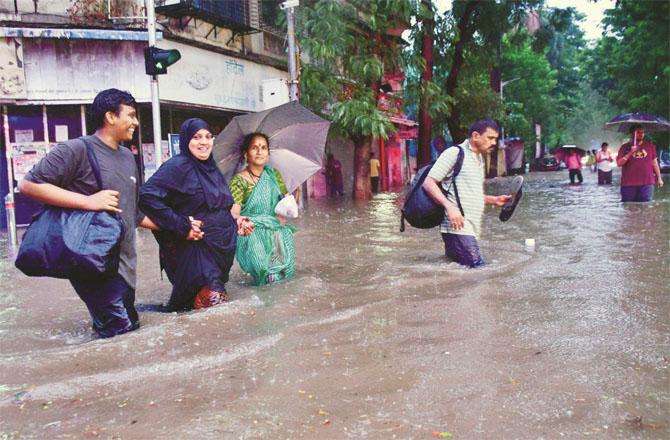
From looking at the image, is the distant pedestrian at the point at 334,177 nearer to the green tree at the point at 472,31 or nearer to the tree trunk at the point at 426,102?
the tree trunk at the point at 426,102

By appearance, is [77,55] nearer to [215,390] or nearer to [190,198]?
[190,198]

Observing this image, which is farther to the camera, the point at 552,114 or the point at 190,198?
the point at 552,114

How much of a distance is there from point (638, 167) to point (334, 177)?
12029mm

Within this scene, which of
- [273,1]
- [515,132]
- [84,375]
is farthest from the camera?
[515,132]

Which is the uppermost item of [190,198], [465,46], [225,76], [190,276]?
[465,46]

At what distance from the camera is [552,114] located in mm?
48344

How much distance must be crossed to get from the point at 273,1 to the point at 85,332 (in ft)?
54.8

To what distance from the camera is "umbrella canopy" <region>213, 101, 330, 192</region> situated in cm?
593

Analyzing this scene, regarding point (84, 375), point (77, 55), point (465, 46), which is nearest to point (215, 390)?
point (84, 375)

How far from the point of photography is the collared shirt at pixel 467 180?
618 centimetres

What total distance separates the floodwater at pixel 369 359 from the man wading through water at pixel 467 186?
0.32m

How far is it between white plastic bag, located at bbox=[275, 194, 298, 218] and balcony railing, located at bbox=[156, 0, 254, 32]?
1031cm

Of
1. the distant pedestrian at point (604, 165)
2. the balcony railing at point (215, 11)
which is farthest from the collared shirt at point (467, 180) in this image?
the distant pedestrian at point (604, 165)

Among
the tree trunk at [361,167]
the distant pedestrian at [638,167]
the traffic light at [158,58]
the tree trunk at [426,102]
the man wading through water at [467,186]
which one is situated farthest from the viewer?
the tree trunk at [361,167]
